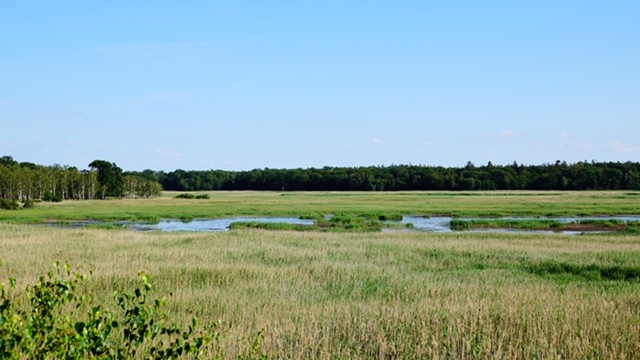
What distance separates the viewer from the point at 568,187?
157 meters

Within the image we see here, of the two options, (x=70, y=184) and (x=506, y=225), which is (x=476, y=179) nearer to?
(x=70, y=184)

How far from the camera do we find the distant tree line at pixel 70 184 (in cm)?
10119

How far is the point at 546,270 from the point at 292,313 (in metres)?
11.3

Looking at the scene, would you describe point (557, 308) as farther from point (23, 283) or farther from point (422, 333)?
point (23, 283)

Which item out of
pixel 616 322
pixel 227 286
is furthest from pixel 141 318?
pixel 227 286

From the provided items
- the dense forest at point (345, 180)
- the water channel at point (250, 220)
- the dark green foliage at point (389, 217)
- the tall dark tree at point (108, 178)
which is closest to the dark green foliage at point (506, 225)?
the water channel at point (250, 220)

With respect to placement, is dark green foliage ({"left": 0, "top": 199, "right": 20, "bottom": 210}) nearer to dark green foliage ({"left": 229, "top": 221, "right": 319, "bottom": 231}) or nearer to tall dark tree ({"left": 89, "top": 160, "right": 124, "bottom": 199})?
dark green foliage ({"left": 229, "top": 221, "right": 319, "bottom": 231})

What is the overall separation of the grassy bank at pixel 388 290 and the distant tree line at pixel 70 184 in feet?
264

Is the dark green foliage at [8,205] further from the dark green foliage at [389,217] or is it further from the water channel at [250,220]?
the dark green foliage at [389,217]

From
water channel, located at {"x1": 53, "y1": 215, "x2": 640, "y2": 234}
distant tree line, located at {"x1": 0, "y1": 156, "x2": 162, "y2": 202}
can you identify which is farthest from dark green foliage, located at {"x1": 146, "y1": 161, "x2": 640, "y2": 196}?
water channel, located at {"x1": 53, "y1": 215, "x2": 640, "y2": 234}

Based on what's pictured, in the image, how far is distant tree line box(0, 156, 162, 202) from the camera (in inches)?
3984

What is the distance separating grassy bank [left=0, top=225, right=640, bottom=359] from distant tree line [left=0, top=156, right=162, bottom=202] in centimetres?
8052

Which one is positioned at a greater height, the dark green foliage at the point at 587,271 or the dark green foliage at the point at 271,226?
the dark green foliage at the point at 587,271

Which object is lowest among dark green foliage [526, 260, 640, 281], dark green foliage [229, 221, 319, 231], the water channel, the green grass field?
the water channel
